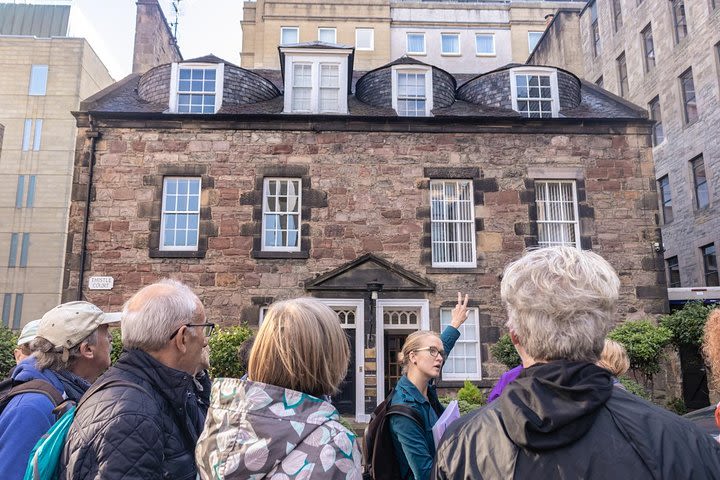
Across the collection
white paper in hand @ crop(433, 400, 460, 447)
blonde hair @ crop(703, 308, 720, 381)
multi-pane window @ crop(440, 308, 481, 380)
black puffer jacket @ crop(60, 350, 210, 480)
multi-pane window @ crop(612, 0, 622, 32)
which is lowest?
multi-pane window @ crop(440, 308, 481, 380)

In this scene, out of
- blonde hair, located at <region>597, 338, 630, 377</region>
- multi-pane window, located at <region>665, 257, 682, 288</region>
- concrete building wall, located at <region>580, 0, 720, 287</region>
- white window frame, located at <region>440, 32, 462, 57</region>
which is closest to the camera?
blonde hair, located at <region>597, 338, 630, 377</region>

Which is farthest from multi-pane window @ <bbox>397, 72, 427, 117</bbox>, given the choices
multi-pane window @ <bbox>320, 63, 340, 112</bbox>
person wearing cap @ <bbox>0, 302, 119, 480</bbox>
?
person wearing cap @ <bbox>0, 302, 119, 480</bbox>

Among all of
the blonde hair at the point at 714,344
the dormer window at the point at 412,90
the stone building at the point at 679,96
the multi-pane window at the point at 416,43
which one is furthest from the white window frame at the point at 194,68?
the multi-pane window at the point at 416,43

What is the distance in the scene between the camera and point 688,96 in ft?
72.6

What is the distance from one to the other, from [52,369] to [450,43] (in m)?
36.7

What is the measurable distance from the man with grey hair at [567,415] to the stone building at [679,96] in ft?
67.6

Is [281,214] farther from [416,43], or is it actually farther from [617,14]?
[416,43]

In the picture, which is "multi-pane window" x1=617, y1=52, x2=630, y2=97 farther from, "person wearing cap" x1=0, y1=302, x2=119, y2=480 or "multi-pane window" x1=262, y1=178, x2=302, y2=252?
"person wearing cap" x1=0, y1=302, x2=119, y2=480

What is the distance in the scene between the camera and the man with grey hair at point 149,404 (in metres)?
2.09

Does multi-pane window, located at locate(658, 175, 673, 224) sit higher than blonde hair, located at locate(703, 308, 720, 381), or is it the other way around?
multi-pane window, located at locate(658, 175, 673, 224)

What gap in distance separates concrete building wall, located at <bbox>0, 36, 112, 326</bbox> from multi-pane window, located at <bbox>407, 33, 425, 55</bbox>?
22.6 m

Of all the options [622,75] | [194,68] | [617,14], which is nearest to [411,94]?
[194,68]

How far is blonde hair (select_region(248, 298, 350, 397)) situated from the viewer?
6.76ft

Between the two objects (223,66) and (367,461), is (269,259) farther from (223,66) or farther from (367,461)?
(367,461)
